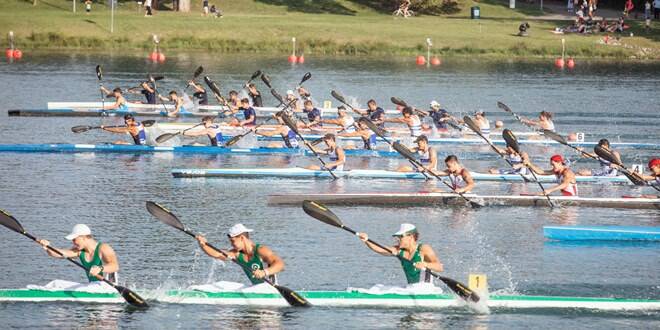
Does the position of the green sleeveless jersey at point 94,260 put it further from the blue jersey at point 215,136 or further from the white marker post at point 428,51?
the white marker post at point 428,51

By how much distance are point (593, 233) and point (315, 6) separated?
58.4 metres

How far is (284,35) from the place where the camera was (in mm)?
72688

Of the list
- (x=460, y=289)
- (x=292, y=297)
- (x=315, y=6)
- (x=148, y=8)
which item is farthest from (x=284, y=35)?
(x=460, y=289)

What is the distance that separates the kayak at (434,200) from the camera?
3078 centimetres

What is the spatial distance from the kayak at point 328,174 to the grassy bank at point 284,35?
124ft

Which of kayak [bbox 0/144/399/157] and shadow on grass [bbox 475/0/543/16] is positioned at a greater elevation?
shadow on grass [bbox 475/0/543/16]

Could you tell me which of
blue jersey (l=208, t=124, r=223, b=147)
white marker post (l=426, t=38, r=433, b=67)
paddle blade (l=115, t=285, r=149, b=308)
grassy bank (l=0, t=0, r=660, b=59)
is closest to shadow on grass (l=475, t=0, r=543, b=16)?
grassy bank (l=0, t=0, r=660, b=59)

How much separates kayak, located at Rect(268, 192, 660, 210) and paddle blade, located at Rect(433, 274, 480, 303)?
31.7 ft

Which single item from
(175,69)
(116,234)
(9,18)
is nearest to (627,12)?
(175,69)

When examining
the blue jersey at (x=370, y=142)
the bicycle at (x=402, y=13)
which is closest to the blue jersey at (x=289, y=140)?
the blue jersey at (x=370, y=142)

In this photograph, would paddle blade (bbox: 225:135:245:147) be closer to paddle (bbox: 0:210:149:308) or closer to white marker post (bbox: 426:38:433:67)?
paddle (bbox: 0:210:149:308)

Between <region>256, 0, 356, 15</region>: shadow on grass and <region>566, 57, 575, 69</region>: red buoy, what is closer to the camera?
<region>566, 57, 575, 69</region>: red buoy

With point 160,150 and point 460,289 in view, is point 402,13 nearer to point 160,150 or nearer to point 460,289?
point 160,150

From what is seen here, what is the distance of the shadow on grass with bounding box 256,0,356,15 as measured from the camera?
83.2m
